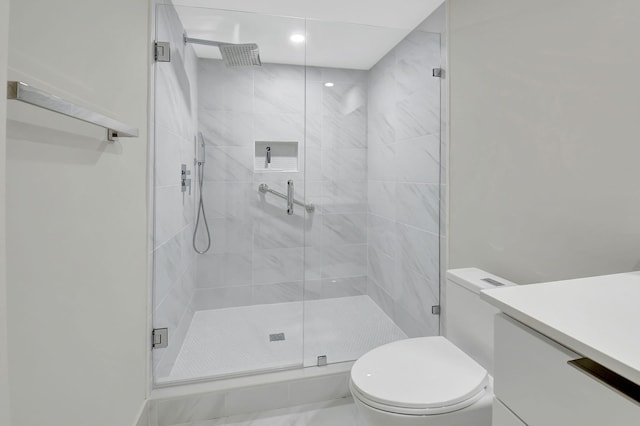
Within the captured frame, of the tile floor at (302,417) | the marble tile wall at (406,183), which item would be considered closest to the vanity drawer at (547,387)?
the tile floor at (302,417)

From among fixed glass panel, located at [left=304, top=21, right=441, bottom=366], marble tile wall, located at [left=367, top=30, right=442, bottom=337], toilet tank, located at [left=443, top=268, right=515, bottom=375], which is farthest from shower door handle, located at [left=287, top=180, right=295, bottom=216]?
toilet tank, located at [left=443, top=268, right=515, bottom=375]

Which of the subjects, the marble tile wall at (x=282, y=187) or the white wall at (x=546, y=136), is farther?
the marble tile wall at (x=282, y=187)

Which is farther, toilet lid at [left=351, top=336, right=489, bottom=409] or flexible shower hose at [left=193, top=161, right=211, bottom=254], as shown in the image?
flexible shower hose at [left=193, top=161, right=211, bottom=254]

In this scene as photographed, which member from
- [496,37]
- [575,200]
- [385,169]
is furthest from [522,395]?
[385,169]

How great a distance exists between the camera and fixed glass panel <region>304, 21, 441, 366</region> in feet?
6.84

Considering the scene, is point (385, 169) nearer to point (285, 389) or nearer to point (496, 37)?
point (496, 37)

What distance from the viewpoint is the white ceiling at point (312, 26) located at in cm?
193

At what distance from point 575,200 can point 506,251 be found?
0.40 m

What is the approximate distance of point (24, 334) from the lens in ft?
2.47

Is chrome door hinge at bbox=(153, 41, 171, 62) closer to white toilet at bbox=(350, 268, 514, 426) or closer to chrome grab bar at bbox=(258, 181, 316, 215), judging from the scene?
chrome grab bar at bbox=(258, 181, 316, 215)

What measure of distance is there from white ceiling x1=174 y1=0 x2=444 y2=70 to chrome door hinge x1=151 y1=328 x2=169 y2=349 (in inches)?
64.7

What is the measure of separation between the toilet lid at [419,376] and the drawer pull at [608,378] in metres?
0.64

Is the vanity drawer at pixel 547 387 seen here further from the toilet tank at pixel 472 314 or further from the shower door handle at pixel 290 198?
the shower door handle at pixel 290 198

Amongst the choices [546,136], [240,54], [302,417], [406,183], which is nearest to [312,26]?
[240,54]
